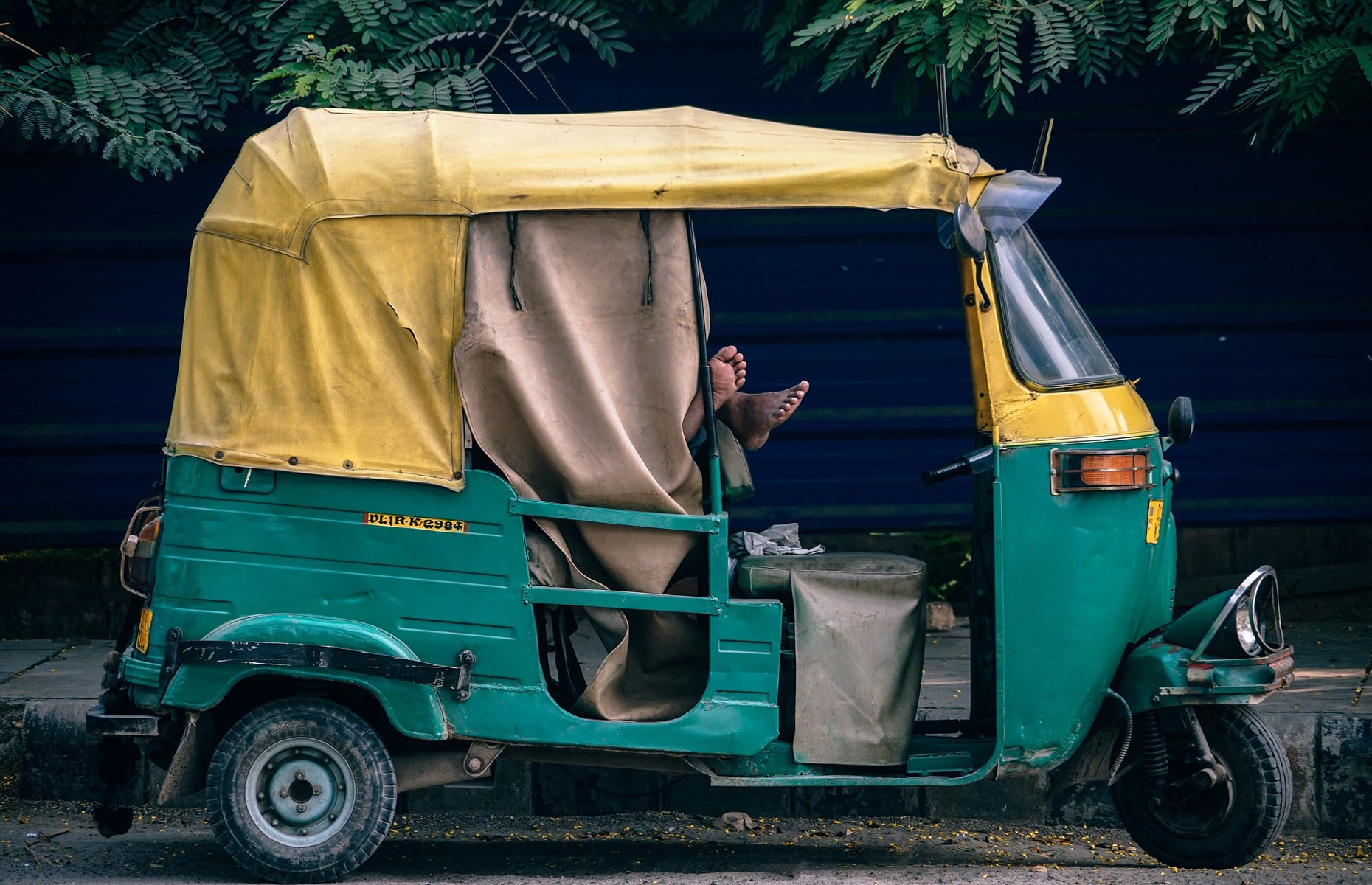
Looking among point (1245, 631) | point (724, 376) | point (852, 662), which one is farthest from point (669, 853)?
point (1245, 631)

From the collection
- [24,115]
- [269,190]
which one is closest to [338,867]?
[269,190]

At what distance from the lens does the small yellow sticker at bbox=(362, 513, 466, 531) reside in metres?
4.33

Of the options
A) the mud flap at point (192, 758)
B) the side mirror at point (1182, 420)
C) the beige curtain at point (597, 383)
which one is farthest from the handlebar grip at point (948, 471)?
the mud flap at point (192, 758)

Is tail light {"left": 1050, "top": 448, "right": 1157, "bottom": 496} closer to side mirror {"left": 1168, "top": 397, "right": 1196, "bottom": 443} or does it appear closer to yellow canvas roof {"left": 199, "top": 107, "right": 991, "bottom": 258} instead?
side mirror {"left": 1168, "top": 397, "right": 1196, "bottom": 443}

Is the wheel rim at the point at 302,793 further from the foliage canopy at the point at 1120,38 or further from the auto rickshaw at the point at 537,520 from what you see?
the foliage canopy at the point at 1120,38

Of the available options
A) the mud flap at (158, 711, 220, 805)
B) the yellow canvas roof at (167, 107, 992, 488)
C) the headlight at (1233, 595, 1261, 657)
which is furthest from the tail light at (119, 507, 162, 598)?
the headlight at (1233, 595, 1261, 657)

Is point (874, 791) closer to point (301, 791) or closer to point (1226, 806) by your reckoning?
point (1226, 806)

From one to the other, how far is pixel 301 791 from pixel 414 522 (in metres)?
0.95

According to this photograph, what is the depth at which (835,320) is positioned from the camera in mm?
7648

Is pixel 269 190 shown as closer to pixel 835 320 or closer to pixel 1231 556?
pixel 835 320

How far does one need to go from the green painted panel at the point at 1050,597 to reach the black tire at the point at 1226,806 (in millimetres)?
410

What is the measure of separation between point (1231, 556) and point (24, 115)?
6.37 m

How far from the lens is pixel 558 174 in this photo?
4309 millimetres

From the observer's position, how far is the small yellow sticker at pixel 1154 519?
4.54 metres
